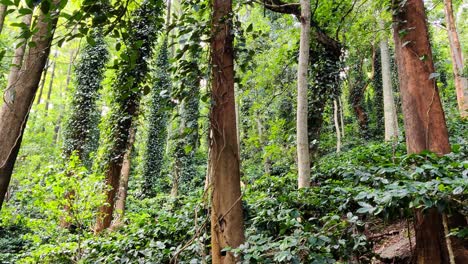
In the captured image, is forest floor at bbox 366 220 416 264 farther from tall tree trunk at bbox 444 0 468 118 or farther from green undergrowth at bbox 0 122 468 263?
tall tree trunk at bbox 444 0 468 118

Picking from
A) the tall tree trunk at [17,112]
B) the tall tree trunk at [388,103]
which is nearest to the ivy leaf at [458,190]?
the tall tree trunk at [17,112]

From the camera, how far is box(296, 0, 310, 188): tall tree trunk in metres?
4.82

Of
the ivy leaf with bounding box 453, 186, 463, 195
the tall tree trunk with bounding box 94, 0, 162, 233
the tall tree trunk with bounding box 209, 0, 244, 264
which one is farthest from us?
the tall tree trunk with bounding box 94, 0, 162, 233

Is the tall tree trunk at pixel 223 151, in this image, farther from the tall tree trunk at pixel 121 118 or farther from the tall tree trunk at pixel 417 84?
the tall tree trunk at pixel 121 118

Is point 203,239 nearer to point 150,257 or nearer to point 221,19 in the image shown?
point 150,257

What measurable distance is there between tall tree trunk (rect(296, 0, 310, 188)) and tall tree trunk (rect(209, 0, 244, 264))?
2421 mm

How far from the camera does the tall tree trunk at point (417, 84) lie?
3268 millimetres

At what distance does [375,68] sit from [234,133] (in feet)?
53.6

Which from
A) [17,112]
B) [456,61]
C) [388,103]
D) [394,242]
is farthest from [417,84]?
[456,61]

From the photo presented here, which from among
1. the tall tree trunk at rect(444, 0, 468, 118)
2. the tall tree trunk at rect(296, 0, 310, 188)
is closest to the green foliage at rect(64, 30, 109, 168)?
the tall tree trunk at rect(296, 0, 310, 188)

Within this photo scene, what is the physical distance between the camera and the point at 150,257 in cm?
327

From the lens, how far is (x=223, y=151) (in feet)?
8.39

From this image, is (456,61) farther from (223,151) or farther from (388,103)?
(223,151)

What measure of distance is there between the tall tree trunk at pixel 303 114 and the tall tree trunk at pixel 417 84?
160cm
